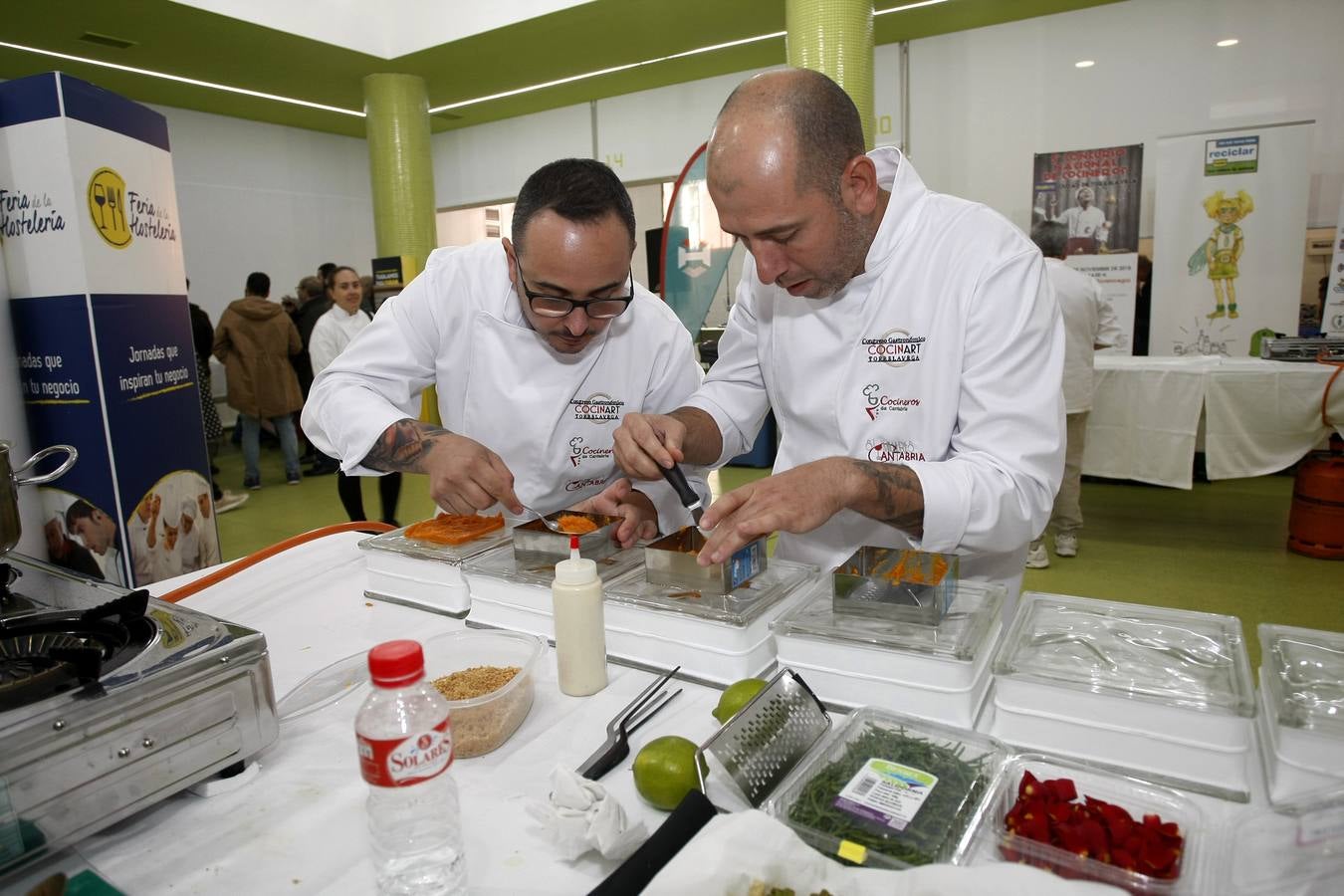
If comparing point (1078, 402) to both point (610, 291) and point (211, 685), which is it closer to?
point (610, 291)

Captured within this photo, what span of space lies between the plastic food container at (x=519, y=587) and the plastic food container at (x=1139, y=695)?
2.24 feet

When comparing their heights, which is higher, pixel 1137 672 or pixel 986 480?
pixel 986 480

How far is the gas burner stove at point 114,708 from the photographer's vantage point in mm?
842

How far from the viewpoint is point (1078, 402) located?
432 centimetres

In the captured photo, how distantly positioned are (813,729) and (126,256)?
100 inches

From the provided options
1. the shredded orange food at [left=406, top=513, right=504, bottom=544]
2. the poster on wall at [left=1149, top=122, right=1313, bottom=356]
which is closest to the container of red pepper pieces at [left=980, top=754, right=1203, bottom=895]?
the shredded orange food at [left=406, top=513, right=504, bottom=544]

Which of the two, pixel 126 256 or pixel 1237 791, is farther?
pixel 126 256

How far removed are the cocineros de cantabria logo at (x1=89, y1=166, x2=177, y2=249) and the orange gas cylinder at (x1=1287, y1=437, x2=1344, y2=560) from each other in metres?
5.13

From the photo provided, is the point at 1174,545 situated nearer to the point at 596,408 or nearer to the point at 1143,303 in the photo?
the point at 1143,303

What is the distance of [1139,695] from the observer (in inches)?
37.7

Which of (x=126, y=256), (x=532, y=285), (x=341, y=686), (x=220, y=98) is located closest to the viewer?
(x=341, y=686)

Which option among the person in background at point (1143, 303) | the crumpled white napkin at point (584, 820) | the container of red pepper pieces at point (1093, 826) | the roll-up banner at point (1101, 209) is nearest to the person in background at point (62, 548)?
the crumpled white napkin at point (584, 820)

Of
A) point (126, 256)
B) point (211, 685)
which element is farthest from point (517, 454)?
point (126, 256)

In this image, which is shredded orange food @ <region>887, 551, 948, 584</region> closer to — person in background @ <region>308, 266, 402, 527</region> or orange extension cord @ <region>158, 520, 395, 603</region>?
orange extension cord @ <region>158, 520, 395, 603</region>
